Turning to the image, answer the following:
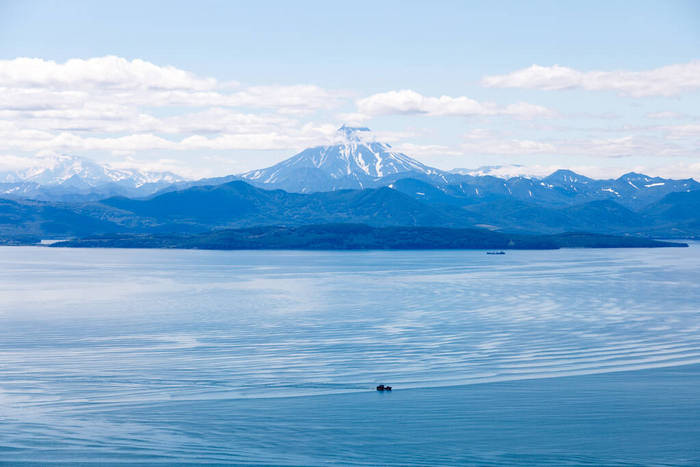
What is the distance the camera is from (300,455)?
37812 mm

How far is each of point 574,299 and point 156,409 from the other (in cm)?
7555

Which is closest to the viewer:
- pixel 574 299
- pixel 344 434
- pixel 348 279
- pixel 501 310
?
pixel 344 434

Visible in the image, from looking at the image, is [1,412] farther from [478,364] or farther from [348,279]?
[348,279]

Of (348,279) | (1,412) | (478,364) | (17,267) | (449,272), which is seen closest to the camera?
(1,412)

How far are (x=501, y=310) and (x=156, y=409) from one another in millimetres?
57396

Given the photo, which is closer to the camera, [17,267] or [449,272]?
[449,272]

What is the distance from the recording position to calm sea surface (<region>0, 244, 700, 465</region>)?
38.9m

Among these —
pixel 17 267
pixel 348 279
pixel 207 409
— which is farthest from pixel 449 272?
pixel 207 409

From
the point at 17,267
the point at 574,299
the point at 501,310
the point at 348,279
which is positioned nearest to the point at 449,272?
the point at 348,279

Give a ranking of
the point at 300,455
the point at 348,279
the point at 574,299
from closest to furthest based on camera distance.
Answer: the point at 300,455 → the point at 574,299 → the point at 348,279

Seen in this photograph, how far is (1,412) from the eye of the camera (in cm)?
4438

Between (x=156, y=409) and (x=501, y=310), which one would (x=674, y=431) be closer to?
(x=156, y=409)

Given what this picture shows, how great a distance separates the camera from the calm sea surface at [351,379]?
3894cm

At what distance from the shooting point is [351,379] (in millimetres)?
53594
